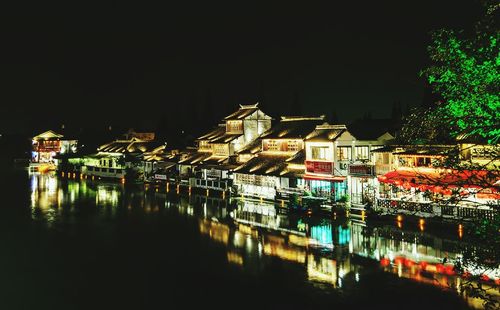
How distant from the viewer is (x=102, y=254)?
28453 millimetres

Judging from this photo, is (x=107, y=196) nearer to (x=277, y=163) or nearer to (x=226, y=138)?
(x=226, y=138)

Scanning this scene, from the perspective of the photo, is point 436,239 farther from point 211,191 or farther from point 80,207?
point 80,207

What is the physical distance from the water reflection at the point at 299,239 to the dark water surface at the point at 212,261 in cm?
10

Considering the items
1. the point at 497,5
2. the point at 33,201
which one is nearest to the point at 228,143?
the point at 33,201

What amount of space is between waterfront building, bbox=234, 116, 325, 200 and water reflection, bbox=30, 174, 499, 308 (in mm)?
2417

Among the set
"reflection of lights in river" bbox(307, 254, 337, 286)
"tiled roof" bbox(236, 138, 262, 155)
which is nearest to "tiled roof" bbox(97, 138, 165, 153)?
"tiled roof" bbox(236, 138, 262, 155)

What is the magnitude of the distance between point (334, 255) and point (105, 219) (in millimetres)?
23091

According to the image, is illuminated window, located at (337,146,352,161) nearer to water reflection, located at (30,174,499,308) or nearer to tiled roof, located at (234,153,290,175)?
water reflection, located at (30,174,499,308)

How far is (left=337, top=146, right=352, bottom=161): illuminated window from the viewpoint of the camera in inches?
1555

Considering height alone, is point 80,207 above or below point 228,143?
below

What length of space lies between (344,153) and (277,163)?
9327 mm

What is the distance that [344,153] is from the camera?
3972cm

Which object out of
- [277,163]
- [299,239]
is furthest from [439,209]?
[277,163]

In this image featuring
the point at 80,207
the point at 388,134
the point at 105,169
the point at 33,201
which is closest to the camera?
the point at 388,134
